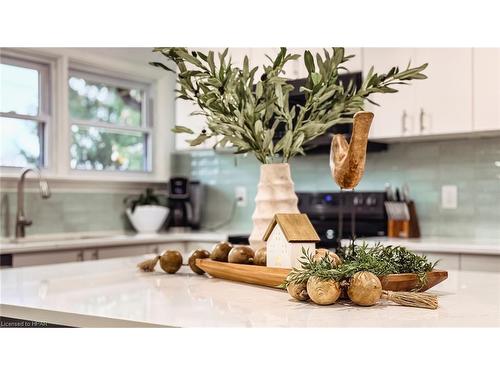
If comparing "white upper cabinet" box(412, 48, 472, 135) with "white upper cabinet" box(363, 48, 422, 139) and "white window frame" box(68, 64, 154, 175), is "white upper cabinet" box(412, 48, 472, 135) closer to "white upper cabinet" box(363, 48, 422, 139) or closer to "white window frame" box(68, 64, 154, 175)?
"white upper cabinet" box(363, 48, 422, 139)

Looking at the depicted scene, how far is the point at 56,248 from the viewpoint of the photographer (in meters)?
3.45

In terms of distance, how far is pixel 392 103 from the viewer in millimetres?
3732

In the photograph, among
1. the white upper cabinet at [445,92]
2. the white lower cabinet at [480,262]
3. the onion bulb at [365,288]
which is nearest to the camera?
the onion bulb at [365,288]

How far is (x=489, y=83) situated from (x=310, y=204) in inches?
56.8

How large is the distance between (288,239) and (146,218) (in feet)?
10.7

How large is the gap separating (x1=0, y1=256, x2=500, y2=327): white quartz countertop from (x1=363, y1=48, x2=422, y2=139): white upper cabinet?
194cm

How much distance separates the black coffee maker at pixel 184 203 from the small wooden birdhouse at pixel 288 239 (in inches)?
128

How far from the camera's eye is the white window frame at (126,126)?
4.42 metres

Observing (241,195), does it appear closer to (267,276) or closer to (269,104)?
(269,104)

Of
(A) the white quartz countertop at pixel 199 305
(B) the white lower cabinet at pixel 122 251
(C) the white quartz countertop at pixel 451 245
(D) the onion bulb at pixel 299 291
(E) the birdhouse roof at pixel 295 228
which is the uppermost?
(E) the birdhouse roof at pixel 295 228

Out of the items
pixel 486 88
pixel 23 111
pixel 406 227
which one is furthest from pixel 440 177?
pixel 23 111

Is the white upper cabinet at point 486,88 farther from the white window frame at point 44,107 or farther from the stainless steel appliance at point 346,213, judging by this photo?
the white window frame at point 44,107

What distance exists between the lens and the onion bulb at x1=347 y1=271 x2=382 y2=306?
1286 mm

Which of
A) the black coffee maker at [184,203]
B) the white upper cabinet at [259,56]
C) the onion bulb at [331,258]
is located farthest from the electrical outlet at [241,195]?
the onion bulb at [331,258]
